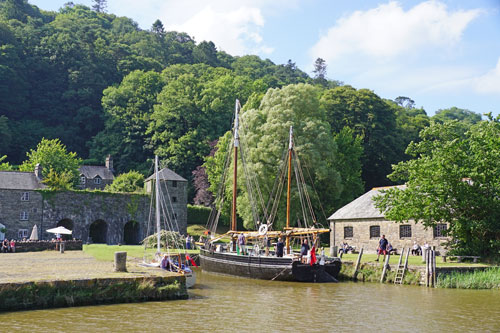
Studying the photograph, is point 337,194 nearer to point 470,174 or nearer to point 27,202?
point 470,174

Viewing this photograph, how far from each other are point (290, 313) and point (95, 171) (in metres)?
57.7

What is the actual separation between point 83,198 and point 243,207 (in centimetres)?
1577

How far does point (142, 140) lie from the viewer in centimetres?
7988

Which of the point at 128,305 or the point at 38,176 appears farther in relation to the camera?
the point at 38,176

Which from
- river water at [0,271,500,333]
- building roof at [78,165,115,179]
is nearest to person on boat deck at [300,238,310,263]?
river water at [0,271,500,333]

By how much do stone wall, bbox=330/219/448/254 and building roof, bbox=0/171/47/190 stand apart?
27.9m

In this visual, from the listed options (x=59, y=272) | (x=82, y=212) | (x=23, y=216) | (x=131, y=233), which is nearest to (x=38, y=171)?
(x=23, y=216)

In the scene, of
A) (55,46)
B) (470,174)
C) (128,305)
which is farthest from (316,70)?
(128,305)

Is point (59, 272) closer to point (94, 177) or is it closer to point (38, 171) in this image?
point (38, 171)

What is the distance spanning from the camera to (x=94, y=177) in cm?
6944

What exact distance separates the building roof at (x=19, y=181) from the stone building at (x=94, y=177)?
Result: 18.3 meters

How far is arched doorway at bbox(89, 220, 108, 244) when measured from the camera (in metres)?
51.6

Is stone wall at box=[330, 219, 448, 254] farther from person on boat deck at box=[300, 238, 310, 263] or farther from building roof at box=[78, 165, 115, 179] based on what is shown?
building roof at box=[78, 165, 115, 179]

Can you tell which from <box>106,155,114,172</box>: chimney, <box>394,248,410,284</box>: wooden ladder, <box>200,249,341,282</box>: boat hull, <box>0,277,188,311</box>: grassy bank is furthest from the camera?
<box>106,155,114,172</box>: chimney
